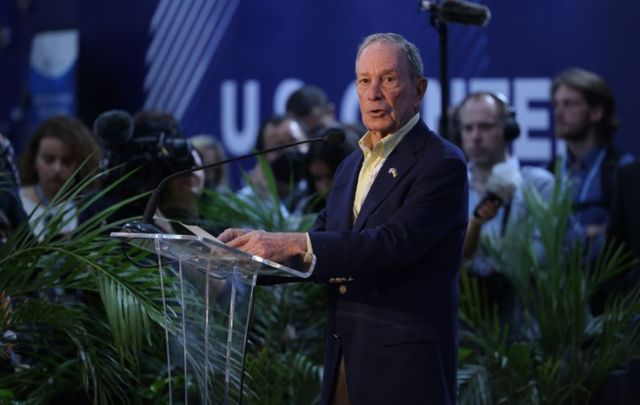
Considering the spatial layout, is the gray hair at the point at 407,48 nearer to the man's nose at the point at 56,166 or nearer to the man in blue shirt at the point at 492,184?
the man in blue shirt at the point at 492,184

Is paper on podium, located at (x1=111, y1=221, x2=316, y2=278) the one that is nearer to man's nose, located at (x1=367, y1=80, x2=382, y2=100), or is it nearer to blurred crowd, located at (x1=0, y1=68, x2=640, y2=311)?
man's nose, located at (x1=367, y1=80, x2=382, y2=100)

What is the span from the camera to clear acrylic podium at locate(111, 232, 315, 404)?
327 cm

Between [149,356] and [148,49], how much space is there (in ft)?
14.1

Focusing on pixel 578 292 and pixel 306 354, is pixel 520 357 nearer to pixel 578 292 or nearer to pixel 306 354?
pixel 578 292

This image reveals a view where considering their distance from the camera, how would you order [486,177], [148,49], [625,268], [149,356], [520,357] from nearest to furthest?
[149,356], [520,357], [625,268], [486,177], [148,49]

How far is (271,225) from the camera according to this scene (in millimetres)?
5504

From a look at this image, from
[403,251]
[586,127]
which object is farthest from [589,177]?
[403,251]

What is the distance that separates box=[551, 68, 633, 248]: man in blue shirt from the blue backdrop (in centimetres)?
41

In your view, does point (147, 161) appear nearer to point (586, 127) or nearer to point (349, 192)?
point (349, 192)

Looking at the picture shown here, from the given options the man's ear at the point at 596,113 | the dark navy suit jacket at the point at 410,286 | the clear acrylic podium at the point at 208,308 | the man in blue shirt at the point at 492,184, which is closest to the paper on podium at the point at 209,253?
the clear acrylic podium at the point at 208,308

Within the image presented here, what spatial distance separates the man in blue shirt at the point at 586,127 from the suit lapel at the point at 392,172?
2.77 m

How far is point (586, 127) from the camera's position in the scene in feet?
21.4

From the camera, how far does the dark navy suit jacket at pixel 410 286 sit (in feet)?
11.6

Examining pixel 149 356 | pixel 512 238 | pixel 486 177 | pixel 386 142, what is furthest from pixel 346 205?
pixel 486 177
